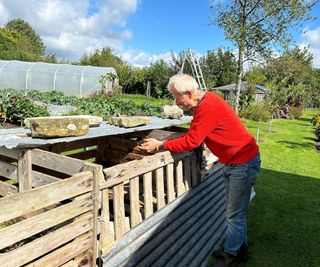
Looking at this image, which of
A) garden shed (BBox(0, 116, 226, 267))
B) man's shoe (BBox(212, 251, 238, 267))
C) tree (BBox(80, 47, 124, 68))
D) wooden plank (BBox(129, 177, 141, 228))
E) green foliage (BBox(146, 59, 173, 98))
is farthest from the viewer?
tree (BBox(80, 47, 124, 68))

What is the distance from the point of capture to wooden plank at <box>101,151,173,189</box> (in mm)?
2578

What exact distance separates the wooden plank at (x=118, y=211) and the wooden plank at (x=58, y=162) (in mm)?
372

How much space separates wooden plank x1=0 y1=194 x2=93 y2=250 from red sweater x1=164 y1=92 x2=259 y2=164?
110cm

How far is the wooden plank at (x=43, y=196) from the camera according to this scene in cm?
187

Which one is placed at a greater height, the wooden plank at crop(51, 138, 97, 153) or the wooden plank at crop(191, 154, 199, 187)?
the wooden plank at crop(51, 138, 97, 153)

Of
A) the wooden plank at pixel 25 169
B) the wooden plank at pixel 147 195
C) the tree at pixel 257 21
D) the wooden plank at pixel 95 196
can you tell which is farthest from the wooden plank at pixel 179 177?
the tree at pixel 257 21

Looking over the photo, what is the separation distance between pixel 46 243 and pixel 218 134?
5.96ft

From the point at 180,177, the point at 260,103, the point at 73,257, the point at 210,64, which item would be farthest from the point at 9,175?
the point at 210,64

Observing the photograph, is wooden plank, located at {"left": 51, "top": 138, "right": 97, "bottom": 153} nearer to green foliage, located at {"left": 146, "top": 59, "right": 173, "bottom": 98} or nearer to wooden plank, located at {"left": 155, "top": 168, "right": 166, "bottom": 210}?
wooden plank, located at {"left": 155, "top": 168, "right": 166, "bottom": 210}

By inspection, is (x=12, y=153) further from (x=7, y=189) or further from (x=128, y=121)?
(x=128, y=121)

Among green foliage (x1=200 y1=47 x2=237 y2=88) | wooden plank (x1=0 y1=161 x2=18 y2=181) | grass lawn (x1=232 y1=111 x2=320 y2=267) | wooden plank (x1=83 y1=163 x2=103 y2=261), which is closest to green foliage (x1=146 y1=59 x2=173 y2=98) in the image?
green foliage (x1=200 y1=47 x2=237 y2=88)

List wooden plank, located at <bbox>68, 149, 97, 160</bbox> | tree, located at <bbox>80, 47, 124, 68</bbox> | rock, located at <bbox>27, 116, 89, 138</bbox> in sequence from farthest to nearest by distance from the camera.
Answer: tree, located at <bbox>80, 47, 124, 68</bbox>, wooden plank, located at <bbox>68, 149, 97, 160</bbox>, rock, located at <bbox>27, 116, 89, 138</bbox>

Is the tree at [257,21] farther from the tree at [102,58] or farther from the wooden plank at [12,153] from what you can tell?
the tree at [102,58]

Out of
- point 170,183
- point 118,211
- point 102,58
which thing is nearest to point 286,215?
point 170,183
